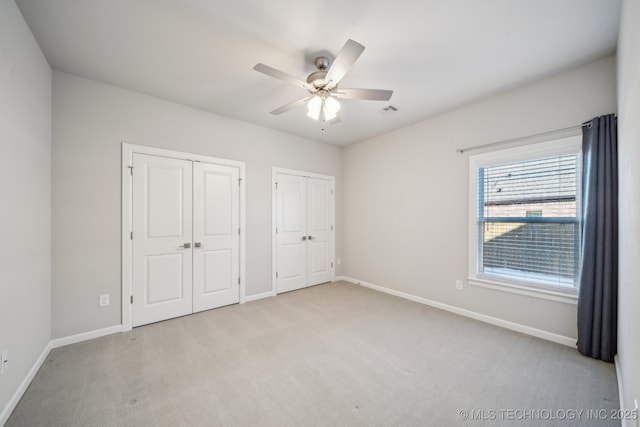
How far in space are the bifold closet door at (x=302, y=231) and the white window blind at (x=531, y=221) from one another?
2623 mm

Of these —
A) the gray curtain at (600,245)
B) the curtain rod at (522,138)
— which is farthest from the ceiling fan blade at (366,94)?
the gray curtain at (600,245)

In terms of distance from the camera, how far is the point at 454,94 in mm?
2996

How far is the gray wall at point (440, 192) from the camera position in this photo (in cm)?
255

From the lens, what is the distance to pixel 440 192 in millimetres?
3594

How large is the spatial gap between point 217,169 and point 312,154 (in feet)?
6.03

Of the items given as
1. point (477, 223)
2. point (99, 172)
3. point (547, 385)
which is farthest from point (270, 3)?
point (547, 385)

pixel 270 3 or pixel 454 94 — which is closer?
pixel 270 3

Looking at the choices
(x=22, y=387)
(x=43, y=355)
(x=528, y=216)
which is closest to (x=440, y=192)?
(x=528, y=216)

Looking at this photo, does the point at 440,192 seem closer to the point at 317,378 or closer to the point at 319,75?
the point at 319,75

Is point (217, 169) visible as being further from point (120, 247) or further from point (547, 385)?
point (547, 385)

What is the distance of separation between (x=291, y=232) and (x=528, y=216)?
3333 millimetres

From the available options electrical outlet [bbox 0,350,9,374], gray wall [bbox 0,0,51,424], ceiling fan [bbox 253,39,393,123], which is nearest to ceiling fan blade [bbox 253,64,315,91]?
ceiling fan [bbox 253,39,393,123]

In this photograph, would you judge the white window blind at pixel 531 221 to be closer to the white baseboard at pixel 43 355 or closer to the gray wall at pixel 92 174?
the gray wall at pixel 92 174

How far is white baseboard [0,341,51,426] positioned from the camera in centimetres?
161
